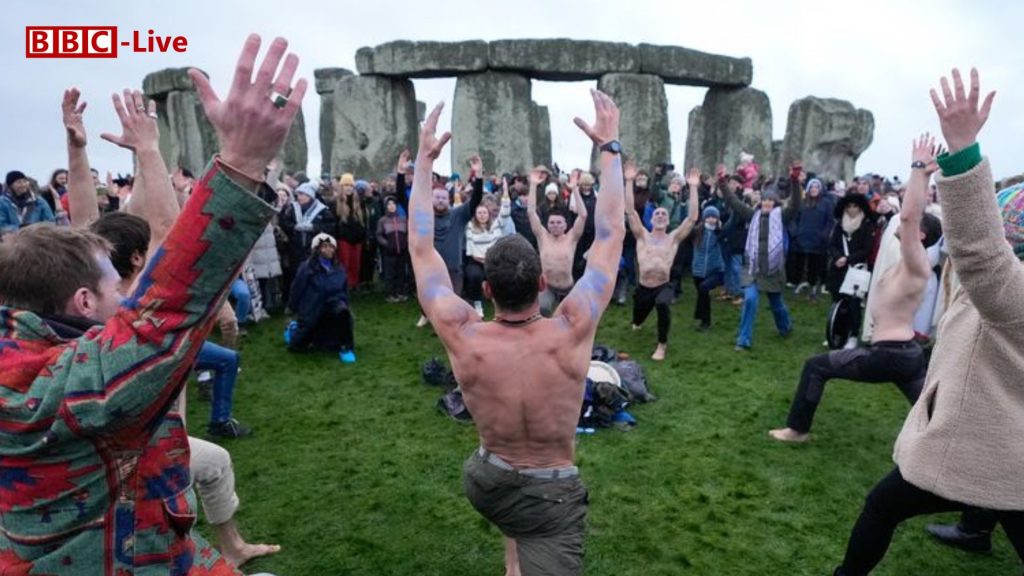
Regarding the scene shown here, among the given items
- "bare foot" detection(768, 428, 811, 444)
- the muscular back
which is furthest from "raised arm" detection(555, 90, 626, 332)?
"bare foot" detection(768, 428, 811, 444)

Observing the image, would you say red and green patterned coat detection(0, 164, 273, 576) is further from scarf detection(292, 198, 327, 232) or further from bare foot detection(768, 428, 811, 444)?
scarf detection(292, 198, 327, 232)

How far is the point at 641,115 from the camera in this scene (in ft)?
54.8

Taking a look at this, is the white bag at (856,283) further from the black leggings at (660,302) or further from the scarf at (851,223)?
the black leggings at (660,302)

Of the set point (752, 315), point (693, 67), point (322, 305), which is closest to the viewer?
point (322, 305)

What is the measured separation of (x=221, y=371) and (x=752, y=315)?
5.96 meters

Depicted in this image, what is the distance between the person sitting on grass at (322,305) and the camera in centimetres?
746

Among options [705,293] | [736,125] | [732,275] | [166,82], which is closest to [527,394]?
[705,293]

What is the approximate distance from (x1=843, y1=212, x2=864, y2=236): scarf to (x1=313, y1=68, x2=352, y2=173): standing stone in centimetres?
1636

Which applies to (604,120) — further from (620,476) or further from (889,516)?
(620,476)

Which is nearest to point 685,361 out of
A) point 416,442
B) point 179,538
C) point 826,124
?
point 416,442

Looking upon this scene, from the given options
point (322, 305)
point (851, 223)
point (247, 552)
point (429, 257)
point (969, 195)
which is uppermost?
point (969, 195)

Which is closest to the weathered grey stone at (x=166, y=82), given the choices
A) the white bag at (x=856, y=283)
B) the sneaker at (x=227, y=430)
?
the sneaker at (x=227, y=430)

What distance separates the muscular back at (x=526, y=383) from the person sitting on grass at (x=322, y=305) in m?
5.29

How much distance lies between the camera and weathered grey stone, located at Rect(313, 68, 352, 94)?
24891mm
